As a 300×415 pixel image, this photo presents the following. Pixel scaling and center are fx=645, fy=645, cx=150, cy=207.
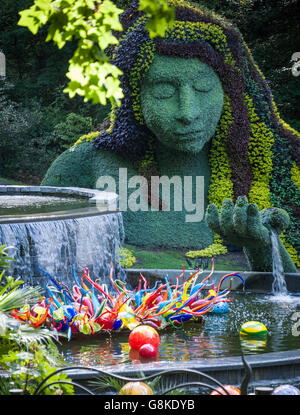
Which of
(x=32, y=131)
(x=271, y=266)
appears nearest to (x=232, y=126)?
(x=271, y=266)

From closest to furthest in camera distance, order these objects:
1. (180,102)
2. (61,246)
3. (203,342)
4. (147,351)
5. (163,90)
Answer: (147,351), (203,342), (61,246), (180,102), (163,90)

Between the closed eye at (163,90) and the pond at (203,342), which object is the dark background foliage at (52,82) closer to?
the closed eye at (163,90)

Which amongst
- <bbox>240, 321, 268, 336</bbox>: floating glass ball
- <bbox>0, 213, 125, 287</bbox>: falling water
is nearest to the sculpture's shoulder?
<bbox>0, 213, 125, 287</bbox>: falling water

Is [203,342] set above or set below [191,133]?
below

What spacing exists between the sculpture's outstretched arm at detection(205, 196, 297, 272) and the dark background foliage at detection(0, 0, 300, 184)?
865cm

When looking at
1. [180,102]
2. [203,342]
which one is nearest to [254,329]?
[203,342]

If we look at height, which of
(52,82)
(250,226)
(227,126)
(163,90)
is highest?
(52,82)

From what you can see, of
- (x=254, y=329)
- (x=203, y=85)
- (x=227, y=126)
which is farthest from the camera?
(x=227, y=126)

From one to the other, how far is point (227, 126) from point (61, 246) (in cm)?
569

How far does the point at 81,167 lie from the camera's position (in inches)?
471

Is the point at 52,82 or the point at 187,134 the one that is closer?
the point at 187,134

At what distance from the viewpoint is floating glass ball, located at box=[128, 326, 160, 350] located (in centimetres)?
532

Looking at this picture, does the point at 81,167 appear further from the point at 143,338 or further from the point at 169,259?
the point at 143,338

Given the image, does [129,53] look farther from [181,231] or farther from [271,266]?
[271,266]
